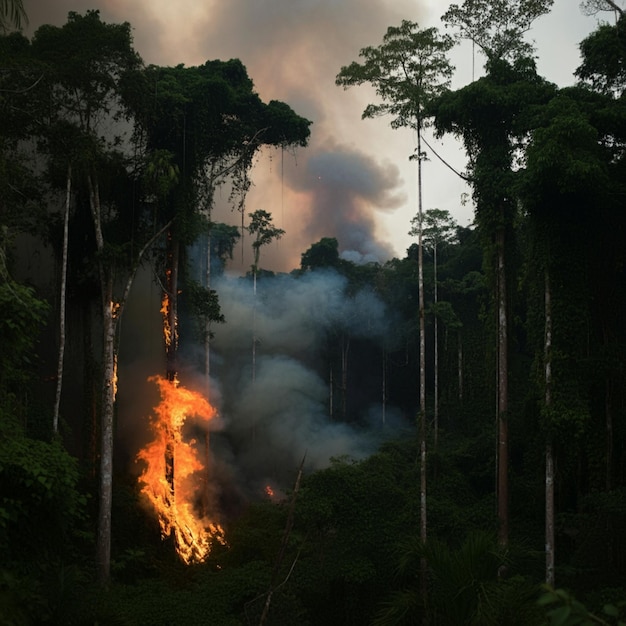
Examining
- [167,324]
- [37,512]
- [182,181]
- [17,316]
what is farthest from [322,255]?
[17,316]

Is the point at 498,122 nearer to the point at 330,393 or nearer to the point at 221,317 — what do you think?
the point at 221,317

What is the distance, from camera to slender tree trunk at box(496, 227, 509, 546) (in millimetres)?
14641

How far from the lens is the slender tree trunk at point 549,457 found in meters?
12.9

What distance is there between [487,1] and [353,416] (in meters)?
29.2

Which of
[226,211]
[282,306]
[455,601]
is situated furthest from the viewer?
[226,211]

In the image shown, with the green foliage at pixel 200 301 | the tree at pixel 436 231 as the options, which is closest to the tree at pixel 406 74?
the green foliage at pixel 200 301

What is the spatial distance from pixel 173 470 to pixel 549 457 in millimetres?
11557

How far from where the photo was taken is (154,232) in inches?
709

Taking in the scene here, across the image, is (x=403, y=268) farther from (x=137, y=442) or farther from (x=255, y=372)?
(x=137, y=442)

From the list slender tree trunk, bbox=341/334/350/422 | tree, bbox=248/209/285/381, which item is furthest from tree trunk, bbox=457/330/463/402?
tree, bbox=248/209/285/381

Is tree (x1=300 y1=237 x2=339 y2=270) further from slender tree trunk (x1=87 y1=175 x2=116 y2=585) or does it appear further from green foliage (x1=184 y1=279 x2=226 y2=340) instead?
slender tree trunk (x1=87 y1=175 x2=116 y2=585)

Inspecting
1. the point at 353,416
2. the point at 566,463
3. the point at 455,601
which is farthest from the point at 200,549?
the point at 353,416

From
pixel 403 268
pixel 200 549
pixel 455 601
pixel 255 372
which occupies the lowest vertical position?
pixel 200 549

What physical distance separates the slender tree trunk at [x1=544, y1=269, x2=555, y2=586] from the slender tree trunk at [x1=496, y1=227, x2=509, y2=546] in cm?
127
